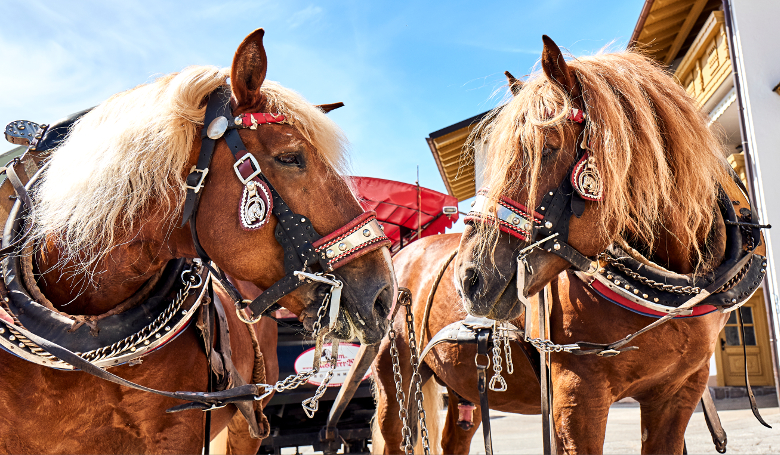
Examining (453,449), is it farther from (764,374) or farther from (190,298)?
(764,374)

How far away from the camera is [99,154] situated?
1.56 meters

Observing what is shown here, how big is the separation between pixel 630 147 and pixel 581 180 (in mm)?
241

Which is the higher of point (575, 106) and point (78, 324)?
point (575, 106)

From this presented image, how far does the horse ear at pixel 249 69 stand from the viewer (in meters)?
1.51

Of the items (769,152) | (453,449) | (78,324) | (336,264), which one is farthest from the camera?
(769,152)

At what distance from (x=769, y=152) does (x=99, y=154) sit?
22.5 ft

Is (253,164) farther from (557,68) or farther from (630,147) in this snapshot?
(630,147)

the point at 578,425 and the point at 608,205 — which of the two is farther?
the point at 578,425

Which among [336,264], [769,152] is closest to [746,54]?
[769,152]

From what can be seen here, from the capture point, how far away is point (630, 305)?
193cm

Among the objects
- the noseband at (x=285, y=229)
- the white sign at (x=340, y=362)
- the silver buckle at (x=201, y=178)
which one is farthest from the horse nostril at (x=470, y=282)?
Answer: the white sign at (x=340, y=362)

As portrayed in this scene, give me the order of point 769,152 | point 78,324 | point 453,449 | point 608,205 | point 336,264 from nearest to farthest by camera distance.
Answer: point 336,264 → point 78,324 → point 608,205 → point 453,449 → point 769,152

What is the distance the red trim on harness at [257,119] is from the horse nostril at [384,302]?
59cm

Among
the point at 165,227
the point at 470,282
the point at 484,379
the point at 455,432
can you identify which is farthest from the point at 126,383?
the point at 455,432
